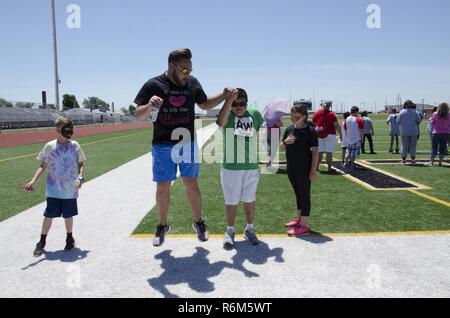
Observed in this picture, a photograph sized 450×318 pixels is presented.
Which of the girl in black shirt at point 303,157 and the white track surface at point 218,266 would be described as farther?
the girl in black shirt at point 303,157

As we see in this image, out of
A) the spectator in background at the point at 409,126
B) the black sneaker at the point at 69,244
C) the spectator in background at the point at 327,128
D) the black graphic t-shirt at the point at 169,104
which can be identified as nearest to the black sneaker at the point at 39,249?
the black sneaker at the point at 69,244

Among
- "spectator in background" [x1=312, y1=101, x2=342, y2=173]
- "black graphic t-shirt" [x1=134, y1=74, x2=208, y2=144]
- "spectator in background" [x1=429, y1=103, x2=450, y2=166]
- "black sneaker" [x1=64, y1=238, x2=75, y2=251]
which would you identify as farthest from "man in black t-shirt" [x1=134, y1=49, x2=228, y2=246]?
"spectator in background" [x1=429, y1=103, x2=450, y2=166]

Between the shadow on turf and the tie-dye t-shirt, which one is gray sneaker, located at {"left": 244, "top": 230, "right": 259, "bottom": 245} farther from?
the tie-dye t-shirt

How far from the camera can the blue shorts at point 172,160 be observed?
4062 millimetres

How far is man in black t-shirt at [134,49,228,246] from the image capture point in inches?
155

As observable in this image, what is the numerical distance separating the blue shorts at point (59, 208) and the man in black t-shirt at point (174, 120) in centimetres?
97

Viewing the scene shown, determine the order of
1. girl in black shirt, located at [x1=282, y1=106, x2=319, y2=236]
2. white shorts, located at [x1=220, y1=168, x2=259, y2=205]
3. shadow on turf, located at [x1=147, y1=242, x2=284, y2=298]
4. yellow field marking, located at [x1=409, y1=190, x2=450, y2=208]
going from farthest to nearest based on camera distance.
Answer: yellow field marking, located at [x1=409, y1=190, x2=450, y2=208]
girl in black shirt, located at [x1=282, y1=106, x2=319, y2=236]
white shorts, located at [x1=220, y1=168, x2=259, y2=205]
shadow on turf, located at [x1=147, y1=242, x2=284, y2=298]

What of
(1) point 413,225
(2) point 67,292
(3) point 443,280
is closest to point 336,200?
(1) point 413,225

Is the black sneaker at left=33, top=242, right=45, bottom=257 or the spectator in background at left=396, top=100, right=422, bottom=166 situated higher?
the spectator in background at left=396, top=100, right=422, bottom=166

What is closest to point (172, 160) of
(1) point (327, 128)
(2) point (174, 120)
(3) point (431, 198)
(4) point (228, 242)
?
(2) point (174, 120)

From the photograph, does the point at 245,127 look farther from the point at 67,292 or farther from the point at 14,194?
the point at 14,194

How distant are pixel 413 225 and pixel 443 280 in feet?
5.63

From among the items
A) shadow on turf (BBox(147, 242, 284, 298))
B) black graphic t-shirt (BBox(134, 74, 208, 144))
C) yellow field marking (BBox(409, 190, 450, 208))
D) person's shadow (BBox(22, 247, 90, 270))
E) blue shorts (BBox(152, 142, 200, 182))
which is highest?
black graphic t-shirt (BBox(134, 74, 208, 144))

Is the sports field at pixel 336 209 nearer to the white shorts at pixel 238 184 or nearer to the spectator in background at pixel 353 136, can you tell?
the white shorts at pixel 238 184
